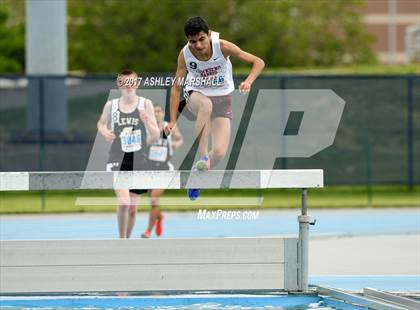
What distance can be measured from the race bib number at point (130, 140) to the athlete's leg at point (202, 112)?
99.8 inches

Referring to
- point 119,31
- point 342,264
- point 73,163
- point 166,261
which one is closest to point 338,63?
point 119,31

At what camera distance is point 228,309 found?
11531 millimetres

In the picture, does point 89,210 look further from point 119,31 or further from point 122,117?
point 119,31

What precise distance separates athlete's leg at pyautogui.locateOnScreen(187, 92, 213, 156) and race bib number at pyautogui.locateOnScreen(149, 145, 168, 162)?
528 centimetres

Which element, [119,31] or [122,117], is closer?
[122,117]

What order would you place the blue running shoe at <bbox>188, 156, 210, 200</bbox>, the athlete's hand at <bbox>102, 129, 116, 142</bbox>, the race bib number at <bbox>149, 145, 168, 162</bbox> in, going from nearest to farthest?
the blue running shoe at <bbox>188, 156, 210, 200</bbox> < the athlete's hand at <bbox>102, 129, 116, 142</bbox> < the race bib number at <bbox>149, 145, 168, 162</bbox>

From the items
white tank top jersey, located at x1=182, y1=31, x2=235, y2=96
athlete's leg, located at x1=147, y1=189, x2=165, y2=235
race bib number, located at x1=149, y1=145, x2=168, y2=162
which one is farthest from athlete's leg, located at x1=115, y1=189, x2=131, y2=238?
race bib number, located at x1=149, y1=145, x2=168, y2=162

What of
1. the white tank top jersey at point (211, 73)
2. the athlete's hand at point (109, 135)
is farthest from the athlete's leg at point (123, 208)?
the white tank top jersey at point (211, 73)

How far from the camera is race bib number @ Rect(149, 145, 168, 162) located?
1816 cm

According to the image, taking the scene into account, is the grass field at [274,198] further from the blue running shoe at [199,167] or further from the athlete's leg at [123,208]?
the blue running shoe at [199,167]

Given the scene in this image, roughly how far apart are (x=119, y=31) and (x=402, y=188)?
2814 cm

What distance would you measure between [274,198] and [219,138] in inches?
585

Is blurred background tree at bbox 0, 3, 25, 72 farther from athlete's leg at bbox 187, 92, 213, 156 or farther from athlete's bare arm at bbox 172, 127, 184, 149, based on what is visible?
athlete's leg at bbox 187, 92, 213, 156

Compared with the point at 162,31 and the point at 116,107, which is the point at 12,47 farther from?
the point at 116,107
